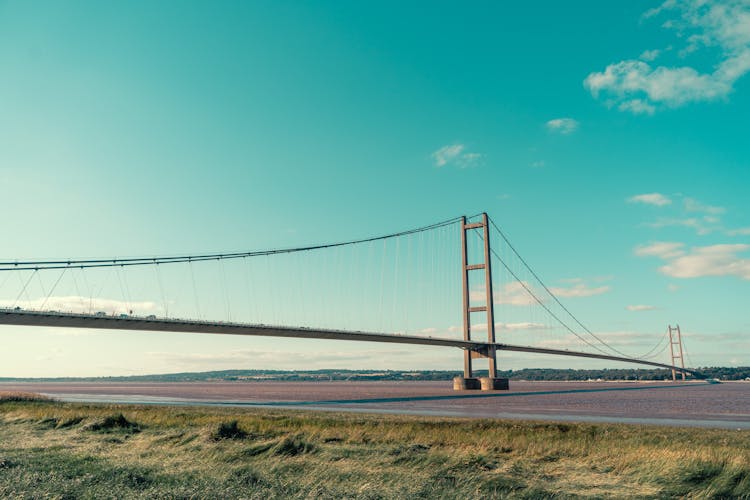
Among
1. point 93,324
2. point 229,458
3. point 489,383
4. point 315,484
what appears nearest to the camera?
point 315,484

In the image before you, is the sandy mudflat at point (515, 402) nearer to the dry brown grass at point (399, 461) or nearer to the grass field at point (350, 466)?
the dry brown grass at point (399, 461)

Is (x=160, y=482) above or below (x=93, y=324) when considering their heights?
below

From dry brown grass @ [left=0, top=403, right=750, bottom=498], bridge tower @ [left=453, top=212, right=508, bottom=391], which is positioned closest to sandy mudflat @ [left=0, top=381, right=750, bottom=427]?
bridge tower @ [left=453, top=212, right=508, bottom=391]

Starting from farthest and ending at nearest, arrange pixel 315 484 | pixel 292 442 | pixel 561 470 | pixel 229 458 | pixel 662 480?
pixel 292 442 → pixel 229 458 → pixel 561 470 → pixel 662 480 → pixel 315 484

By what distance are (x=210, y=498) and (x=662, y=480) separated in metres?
7.50

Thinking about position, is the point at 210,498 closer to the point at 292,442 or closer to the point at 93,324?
the point at 292,442

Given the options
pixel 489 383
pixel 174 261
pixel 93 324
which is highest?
pixel 174 261

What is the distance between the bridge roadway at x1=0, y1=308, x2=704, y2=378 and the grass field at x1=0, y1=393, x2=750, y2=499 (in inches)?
1496

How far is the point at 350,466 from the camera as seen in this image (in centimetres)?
989

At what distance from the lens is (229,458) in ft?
35.9

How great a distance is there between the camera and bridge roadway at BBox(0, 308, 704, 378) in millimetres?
48656

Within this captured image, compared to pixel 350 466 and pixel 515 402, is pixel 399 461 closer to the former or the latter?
pixel 350 466

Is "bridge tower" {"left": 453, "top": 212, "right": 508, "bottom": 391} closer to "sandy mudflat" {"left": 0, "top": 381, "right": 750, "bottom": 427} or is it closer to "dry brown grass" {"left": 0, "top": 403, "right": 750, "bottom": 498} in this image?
"sandy mudflat" {"left": 0, "top": 381, "right": 750, "bottom": 427}

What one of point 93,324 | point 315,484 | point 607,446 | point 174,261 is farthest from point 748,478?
point 174,261
